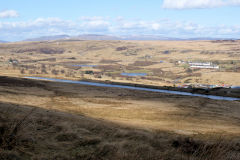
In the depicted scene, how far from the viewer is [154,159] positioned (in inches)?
363

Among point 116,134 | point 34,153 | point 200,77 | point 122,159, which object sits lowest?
point 200,77

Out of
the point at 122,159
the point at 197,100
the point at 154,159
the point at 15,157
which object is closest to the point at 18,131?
the point at 15,157

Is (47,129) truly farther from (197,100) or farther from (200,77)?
(200,77)

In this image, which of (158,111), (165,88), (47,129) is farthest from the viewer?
(165,88)

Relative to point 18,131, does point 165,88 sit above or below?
below

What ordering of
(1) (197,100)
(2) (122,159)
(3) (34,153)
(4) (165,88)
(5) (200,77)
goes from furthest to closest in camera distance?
(5) (200,77) → (4) (165,88) → (1) (197,100) → (3) (34,153) → (2) (122,159)

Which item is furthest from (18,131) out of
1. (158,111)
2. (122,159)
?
(158,111)

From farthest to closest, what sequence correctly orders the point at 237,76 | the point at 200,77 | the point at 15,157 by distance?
the point at 200,77 → the point at 237,76 → the point at 15,157

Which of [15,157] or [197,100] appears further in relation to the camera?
[197,100]

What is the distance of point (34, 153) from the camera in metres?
11.5

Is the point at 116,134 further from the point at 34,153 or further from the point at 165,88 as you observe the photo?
the point at 165,88

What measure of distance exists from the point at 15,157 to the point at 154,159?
16.7 feet

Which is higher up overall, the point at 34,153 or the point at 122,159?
the point at 122,159

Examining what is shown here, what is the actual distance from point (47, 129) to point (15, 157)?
8132mm
